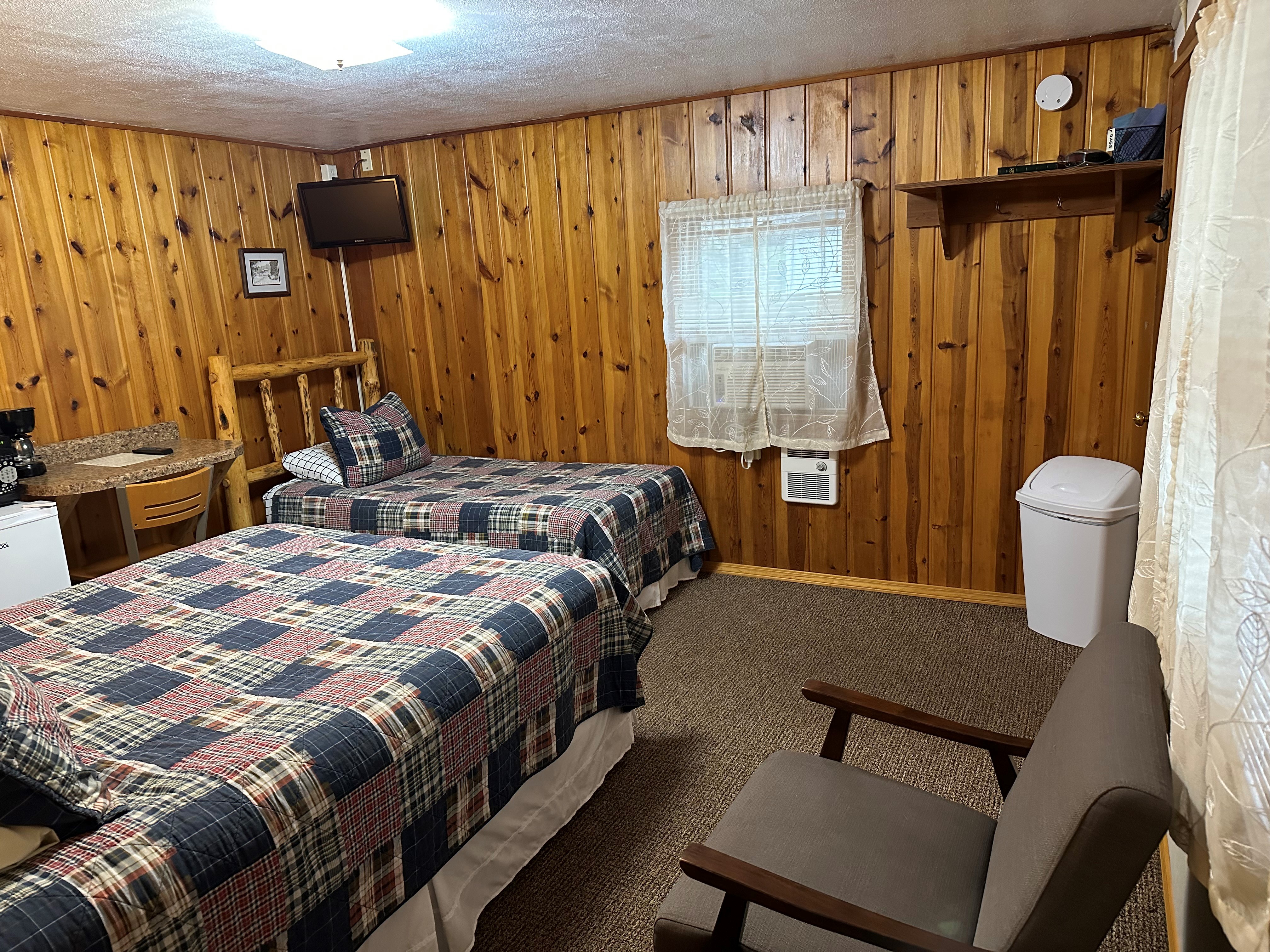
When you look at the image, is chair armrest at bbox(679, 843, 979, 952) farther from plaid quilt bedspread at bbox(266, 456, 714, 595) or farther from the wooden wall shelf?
the wooden wall shelf

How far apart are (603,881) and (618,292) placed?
281 centimetres

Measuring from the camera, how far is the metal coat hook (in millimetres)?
2541

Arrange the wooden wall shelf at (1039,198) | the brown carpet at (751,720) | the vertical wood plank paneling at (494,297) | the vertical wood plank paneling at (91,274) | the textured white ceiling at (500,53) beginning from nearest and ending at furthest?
the brown carpet at (751,720)
the textured white ceiling at (500,53)
the wooden wall shelf at (1039,198)
the vertical wood plank paneling at (91,274)
the vertical wood plank paneling at (494,297)

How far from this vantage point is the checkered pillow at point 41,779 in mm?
1281

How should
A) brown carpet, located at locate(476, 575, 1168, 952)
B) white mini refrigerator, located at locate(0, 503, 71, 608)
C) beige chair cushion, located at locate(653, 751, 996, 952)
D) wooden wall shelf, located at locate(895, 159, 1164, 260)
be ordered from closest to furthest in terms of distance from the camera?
beige chair cushion, located at locate(653, 751, 996, 952), brown carpet, located at locate(476, 575, 1168, 952), white mini refrigerator, located at locate(0, 503, 71, 608), wooden wall shelf, located at locate(895, 159, 1164, 260)

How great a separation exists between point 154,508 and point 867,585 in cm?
303

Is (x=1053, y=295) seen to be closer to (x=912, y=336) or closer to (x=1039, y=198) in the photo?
(x=1039, y=198)

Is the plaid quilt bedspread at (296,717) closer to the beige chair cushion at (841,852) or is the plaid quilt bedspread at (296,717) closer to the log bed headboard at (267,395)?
the beige chair cushion at (841,852)

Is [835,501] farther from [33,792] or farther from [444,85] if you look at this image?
[33,792]

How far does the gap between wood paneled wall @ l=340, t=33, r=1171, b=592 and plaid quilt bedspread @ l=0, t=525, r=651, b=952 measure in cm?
173

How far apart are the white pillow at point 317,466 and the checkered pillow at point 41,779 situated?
2664mm

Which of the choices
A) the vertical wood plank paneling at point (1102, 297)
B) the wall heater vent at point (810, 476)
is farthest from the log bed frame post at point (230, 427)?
Answer: the vertical wood plank paneling at point (1102, 297)

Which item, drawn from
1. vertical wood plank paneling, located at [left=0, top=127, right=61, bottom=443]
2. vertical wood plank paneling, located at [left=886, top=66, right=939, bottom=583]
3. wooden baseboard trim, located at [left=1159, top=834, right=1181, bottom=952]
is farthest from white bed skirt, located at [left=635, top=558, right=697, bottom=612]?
vertical wood plank paneling, located at [left=0, top=127, right=61, bottom=443]

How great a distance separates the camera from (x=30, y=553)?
2.93 meters
